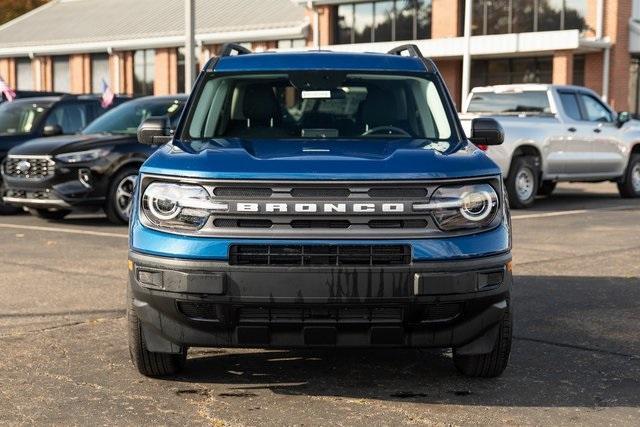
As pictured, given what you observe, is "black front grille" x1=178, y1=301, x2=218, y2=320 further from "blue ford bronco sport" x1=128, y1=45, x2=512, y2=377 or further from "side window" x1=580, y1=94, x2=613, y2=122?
"side window" x1=580, y1=94, x2=613, y2=122

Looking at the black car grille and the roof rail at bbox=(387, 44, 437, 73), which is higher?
the roof rail at bbox=(387, 44, 437, 73)

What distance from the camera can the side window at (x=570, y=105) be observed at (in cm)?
1794

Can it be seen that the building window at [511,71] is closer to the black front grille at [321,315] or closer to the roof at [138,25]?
the roof at [138,25]

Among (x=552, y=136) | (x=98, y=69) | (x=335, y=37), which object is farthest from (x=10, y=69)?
(x=552, y=136)

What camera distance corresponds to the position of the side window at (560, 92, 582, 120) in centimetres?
1794

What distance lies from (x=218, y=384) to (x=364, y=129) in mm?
1782

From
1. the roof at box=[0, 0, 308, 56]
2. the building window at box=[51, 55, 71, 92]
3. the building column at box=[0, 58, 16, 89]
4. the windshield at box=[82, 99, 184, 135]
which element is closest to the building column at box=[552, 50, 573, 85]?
the roof at box=[0, 0, 308, 56]

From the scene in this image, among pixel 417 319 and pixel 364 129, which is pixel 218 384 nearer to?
pixel 417 319

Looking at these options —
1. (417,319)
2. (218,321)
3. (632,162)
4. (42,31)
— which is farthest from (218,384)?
(42,31)

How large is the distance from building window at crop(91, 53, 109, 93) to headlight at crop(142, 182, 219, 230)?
160 feet

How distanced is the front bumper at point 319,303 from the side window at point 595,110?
13.7 m

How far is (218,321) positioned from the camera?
512cm

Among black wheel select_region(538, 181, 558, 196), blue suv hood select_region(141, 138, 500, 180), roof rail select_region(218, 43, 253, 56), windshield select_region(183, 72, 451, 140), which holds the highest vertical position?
roof rail select_region(218, 43, 253, 56)

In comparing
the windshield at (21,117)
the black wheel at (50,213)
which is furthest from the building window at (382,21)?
the black wheel at (50,213)
